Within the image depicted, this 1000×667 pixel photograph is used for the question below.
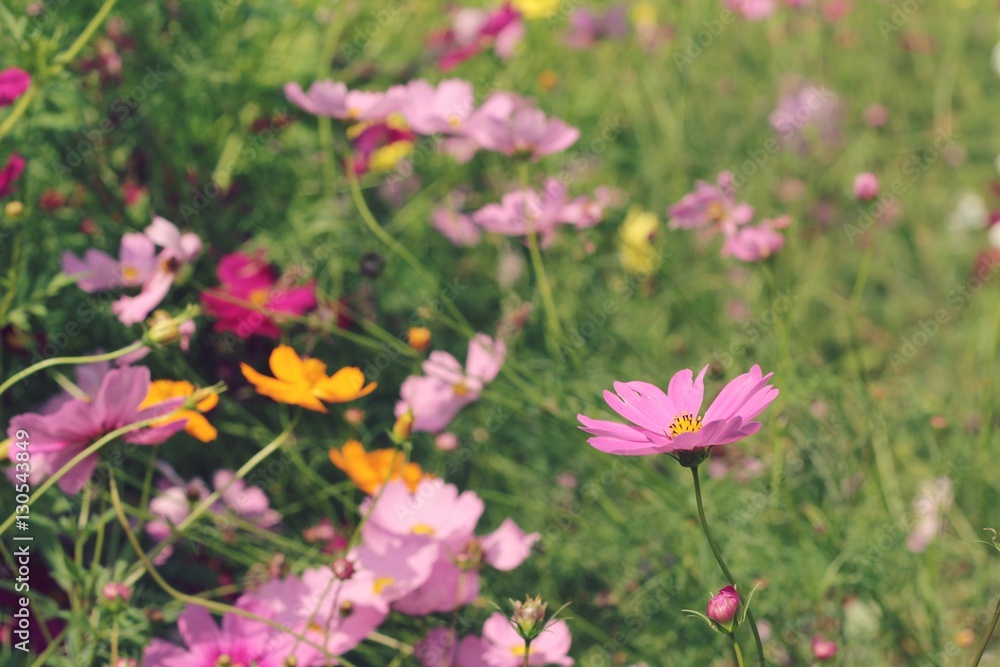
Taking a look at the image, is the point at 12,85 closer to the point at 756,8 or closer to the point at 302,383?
the point at 302,383

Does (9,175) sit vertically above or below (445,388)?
above

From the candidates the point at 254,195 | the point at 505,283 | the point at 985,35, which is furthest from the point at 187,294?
the point at 985,35

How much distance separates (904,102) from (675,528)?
1.46 meters

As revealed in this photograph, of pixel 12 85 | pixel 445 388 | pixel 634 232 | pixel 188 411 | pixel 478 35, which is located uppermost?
pixel 12 85

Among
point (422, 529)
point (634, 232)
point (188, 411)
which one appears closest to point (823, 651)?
point (422, 529)

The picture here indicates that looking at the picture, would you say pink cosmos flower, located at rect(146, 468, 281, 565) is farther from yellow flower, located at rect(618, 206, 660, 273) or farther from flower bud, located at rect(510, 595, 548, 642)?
yellow flower, located at rect(618, 206, 660, 273)

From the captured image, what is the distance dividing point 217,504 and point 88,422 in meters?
0.31

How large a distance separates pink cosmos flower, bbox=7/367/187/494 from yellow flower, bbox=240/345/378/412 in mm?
78

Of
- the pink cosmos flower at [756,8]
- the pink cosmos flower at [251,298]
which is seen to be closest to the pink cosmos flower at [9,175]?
the pink cosmos flower at [251,298]

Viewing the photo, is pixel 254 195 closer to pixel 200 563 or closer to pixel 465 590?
pixel 200 563

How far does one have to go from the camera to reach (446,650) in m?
0.87

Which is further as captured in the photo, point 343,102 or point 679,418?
point 343,102

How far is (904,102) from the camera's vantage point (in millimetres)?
2096

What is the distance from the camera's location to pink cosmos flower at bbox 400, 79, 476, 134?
42.2 inches
